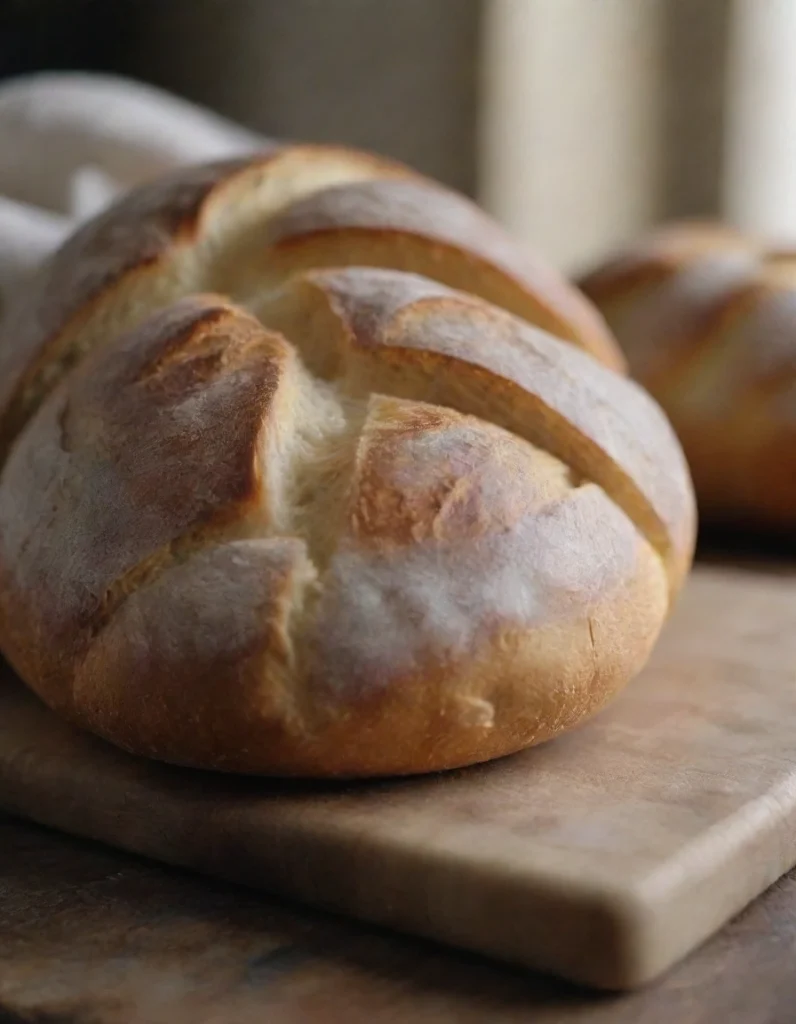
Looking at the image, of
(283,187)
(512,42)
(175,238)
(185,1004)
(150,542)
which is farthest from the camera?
(512,42)

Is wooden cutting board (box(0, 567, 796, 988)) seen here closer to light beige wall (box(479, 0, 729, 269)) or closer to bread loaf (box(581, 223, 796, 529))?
bread loaf (box(581, 223, 796, 529))

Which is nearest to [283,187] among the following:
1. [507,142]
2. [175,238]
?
[175,238]

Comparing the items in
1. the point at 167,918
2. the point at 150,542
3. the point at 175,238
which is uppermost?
the point at 175,238

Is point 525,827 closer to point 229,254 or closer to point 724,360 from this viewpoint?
point 229,254

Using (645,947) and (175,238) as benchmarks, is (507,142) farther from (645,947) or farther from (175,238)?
(645,947)

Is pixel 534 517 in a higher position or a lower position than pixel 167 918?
higher

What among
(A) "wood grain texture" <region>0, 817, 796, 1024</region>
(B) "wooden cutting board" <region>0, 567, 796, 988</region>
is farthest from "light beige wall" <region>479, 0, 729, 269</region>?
(A) "wood grain texture" <region>0, 817, 796, 1024</region>
